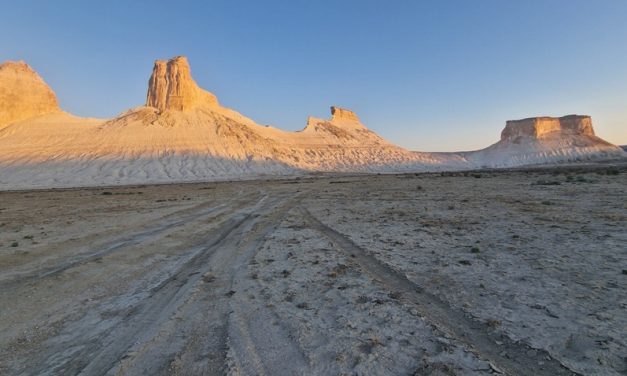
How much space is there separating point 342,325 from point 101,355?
98.7 inches

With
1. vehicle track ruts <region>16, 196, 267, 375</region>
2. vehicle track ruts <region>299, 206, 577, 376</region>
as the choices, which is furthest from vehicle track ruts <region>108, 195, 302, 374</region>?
vehicle track ruts <region>299, 206, 577, 376</region>

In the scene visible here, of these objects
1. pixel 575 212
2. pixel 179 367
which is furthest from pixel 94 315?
pixel 575 212

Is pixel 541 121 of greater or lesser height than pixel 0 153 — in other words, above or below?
above

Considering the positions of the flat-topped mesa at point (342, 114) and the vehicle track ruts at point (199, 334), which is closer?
the vehicle track ruts at point (199, 334)

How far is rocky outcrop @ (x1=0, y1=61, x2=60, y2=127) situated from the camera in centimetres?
8731

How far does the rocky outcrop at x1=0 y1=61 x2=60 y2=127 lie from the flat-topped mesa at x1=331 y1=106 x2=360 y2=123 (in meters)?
85.4

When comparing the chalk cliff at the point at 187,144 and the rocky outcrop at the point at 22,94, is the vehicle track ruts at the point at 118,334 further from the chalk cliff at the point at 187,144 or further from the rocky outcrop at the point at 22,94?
the rocky outcrop at the point at 22,94

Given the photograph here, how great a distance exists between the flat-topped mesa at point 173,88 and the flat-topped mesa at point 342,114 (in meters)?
49.7

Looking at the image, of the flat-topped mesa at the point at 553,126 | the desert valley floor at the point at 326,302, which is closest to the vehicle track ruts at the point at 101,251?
the desert valley floor at the point at 326,302

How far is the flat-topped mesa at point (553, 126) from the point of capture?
120 m

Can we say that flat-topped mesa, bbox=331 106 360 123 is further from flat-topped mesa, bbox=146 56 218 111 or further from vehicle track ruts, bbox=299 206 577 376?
vehicle track ruts, bbox=299 206 577 376

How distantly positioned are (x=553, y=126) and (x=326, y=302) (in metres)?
145

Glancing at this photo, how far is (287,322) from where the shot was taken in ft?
13.8

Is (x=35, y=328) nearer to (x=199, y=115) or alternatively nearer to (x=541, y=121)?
(x=199, y=115)
